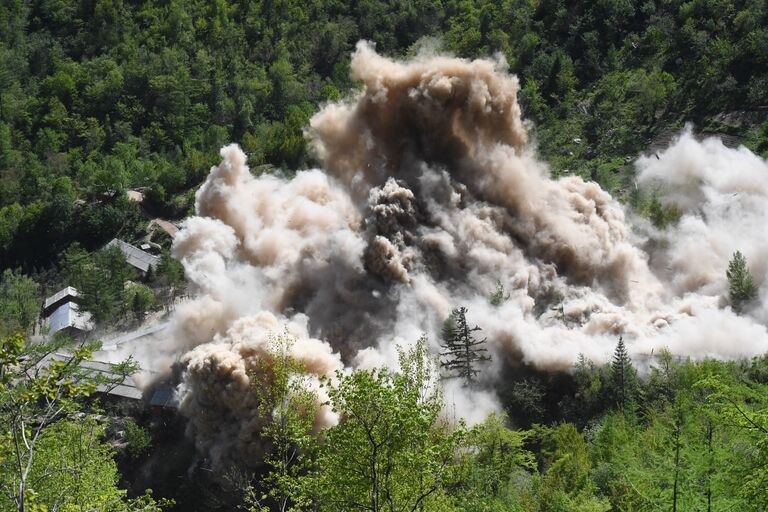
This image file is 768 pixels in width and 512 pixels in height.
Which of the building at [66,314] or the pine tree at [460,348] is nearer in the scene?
the pine tree at [460,348]

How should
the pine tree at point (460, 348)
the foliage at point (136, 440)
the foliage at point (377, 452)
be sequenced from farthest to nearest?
the foliage at point (136, 440) < the pine tree at point (460, 348) < the foliage at point (377, 452)

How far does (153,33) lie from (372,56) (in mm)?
79283

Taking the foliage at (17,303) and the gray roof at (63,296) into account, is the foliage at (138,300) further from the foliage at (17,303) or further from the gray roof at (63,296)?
the foliage at (17,303)

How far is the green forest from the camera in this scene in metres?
21.1

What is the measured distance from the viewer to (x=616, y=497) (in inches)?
1283

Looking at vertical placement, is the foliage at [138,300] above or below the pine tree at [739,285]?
above

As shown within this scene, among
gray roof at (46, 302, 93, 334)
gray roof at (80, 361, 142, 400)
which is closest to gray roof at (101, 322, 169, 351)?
gray roof at (46, 302, 93, 334)

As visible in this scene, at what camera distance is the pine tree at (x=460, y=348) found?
47.2 metres

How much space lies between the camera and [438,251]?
177 feet

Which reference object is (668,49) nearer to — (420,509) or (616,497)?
(616,497)

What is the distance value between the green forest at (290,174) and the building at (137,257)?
60.1 inches

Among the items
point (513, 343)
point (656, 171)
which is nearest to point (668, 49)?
point (656, 171)

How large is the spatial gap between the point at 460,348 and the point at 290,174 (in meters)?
43.1

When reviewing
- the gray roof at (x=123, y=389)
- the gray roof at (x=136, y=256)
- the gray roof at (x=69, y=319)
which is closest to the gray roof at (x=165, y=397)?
the gray roof at (x=123, y=389)
